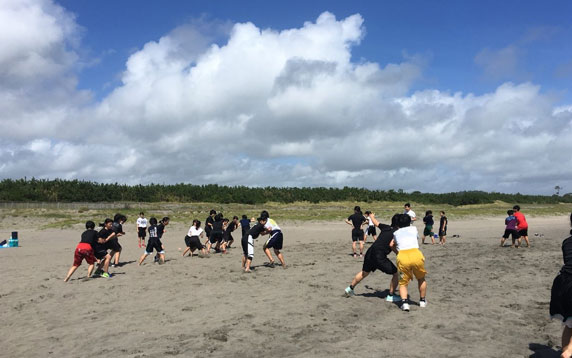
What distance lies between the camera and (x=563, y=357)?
16.2 ft

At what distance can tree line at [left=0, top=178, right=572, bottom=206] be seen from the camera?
5481 cm

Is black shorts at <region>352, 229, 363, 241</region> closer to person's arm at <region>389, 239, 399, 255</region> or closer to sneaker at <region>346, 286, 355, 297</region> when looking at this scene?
sneaker at <region>346, 286, 355, 297</region>

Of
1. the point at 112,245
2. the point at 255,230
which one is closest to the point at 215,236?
the point at 112,245

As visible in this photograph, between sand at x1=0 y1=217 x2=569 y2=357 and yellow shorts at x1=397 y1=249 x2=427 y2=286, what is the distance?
72 cm

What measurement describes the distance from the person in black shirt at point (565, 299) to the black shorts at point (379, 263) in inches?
137

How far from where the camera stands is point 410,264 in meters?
A: 7.62

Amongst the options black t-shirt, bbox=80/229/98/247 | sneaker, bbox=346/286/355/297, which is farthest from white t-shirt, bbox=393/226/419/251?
black t-shirt, bbox=80/229/98/247

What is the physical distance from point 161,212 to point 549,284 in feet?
127

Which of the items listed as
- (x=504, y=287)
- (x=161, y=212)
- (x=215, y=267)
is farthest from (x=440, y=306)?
(x=161, y=212)

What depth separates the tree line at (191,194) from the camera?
54812 millimetres

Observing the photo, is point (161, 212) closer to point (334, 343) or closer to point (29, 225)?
point (29, 225)

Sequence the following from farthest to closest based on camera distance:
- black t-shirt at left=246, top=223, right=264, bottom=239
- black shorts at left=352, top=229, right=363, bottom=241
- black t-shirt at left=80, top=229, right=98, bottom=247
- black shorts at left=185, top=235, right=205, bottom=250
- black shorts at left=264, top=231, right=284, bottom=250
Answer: black shorts at left=185, top=235, right=205, bottom=250 → black shorts at left=352, top=229, right=363, bottom=241 → black shorts at left=264, top=231, right=284, bottom=250 → black t-shirt at left=246, top=223, right=264, bottom=239 → black t-shirt at left=80, top=229, right=98, bottom=247

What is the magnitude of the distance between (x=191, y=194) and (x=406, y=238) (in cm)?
6093

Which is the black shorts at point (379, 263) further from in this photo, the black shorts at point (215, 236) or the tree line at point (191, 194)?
the tree line at point (191, 194)
